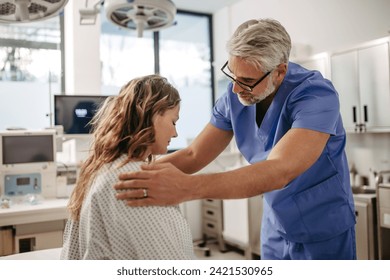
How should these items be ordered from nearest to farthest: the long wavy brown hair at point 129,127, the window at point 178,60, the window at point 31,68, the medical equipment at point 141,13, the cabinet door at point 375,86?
1. the long wavy brown hair at point 129,127
2. the medical equipment at point 141,13
3. the cabinet door at point 375,86
4. the window at point 31,68
5. the window at point 178,60

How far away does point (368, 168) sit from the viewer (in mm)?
2938

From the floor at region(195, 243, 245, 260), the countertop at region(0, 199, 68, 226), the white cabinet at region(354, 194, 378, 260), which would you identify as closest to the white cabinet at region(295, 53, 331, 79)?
the white cabinet at region(354, 194, 378, 260)

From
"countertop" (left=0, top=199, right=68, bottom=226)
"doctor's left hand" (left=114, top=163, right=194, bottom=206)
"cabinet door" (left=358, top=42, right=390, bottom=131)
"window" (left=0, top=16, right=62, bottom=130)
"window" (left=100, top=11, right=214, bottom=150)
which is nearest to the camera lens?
"doctor's left hand" (left=114, top=163, right=194, bottom=206)

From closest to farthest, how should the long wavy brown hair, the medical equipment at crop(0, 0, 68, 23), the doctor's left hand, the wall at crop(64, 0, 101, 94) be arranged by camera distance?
the doctor's left hand → the long wavy brown hair → the medical equipment at crop(0, 0, 68, 23) → the wall at crop(64, 0, 101, 94)

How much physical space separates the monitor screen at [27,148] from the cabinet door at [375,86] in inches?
85.6

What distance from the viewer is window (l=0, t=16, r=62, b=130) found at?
2.99 metres

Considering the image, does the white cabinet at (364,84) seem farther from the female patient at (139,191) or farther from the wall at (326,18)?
the female patient at (139,191)

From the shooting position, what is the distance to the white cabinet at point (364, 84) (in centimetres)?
260

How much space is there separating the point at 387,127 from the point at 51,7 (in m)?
2.19

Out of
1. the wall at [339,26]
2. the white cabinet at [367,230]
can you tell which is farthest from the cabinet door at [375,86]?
the white cabinet at [367,230]

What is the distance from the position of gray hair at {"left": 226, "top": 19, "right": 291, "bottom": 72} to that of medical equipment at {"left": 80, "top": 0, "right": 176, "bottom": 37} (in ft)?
2.55

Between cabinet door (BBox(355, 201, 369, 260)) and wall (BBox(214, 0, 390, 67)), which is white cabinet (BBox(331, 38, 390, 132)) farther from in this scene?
cabinet door (BBox(355, 201, 369, 260))

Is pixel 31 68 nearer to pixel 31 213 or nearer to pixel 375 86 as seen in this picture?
pixel 31 213

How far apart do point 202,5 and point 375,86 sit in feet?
7.25
